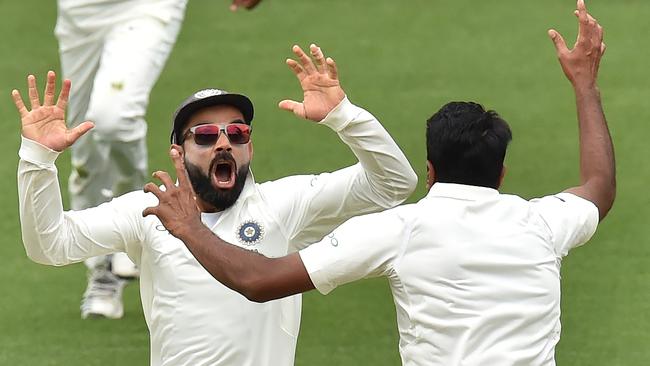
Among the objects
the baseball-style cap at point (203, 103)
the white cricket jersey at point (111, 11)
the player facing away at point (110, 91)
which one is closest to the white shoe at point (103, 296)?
the player facing away at point (110, 91)

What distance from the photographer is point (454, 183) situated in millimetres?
4785

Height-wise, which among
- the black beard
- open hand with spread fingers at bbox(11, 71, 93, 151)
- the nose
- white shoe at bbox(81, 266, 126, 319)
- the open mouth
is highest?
open hand with spread fingers at bbox(11, 71, 93, 151)

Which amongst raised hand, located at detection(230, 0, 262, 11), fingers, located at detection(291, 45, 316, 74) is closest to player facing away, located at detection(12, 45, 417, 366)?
fingers, located at detection(291, 45, 316, 74)

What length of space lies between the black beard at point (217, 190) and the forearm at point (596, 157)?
129cm

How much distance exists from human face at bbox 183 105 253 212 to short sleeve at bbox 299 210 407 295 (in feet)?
2.93

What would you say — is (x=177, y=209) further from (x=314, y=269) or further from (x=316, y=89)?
(x=316, y=89)

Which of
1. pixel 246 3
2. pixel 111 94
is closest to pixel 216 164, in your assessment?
pixel 111 94

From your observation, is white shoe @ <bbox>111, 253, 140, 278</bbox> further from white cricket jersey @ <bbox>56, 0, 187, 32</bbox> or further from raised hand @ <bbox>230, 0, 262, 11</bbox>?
raised hand @ <bbox>230, 0, 262, 11</bbox>

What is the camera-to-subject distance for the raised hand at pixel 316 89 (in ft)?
17.3

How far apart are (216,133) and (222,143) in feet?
0.16

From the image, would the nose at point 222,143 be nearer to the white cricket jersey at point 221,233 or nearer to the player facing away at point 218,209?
the player facing away at point 218,209

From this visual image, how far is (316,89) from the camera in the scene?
5320 millimetres

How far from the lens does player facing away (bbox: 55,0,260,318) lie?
25.6 feet

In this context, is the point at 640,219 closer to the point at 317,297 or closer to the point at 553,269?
the point at 317,297
